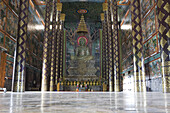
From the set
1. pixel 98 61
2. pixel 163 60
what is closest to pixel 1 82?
pixel 163 60

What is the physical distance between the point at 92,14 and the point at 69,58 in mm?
8024

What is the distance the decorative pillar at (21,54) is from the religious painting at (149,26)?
1029 cm

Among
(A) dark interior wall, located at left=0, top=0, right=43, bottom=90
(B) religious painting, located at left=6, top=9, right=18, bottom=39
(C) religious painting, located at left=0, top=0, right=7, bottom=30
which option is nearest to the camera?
(C) religious painting, located at left=0, top=0, right=7, bottom=30

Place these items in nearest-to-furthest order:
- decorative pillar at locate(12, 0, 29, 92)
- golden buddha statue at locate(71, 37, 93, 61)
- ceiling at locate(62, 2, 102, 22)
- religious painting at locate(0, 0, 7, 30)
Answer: decorative pillar at locate(12, 0, 29, 92) < religious painting at locate(0, 0, 7, 30) < ceiling at locate(62, 2, 102, 22) < golden buddha statue at locate(71, 37, 93, 61)

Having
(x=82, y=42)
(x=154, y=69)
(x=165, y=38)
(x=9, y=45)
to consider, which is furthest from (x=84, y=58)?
(x=165, y=38)

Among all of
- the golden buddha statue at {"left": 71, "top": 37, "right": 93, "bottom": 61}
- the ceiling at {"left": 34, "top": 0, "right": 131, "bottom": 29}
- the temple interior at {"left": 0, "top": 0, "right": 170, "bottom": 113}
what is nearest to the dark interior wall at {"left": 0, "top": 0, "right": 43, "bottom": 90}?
the temple interior at {"left": 0, "top": 0, "right": 170, "bottom": 113}

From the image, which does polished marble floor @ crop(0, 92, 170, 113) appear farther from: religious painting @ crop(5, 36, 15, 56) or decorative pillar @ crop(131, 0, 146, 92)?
religious painting @ crop(5, 36, 15, 56)

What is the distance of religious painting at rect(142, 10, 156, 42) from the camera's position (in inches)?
582

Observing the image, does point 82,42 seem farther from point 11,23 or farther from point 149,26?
point 11,23

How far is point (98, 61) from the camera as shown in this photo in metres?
29.2

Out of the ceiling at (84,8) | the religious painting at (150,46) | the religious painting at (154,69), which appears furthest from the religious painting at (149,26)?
the ceiling at (84,8)

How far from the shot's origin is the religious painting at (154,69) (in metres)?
13.6

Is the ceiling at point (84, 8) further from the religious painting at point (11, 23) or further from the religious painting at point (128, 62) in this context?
the religious painting at point (11, 23)

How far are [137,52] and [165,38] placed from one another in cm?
295
